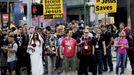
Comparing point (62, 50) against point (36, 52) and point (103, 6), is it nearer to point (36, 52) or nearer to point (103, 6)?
point (36, 52)

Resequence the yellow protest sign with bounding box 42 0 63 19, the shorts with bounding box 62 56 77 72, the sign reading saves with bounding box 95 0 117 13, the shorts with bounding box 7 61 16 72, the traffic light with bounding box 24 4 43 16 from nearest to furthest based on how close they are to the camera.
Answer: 1. the shorts with bounding box 7 61 16 72
2. the shorts with bounding box 62 56 77 72
3. the traffic light with bounding box 24 4 43 16
4. the yellow protest sign with bounding box 42 0 63 19
5. the sign reading saves with bounding box 95 0 117 13

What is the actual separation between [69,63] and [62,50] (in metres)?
0.53

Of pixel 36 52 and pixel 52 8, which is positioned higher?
pixel 52 8

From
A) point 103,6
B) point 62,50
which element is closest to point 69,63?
point 62,50

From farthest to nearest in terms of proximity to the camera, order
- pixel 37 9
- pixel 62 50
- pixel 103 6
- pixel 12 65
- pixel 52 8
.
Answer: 1. pixel 103 6
2. pixel 52 8
3. pixel 37 9
4. pixel 62 50
5. pixel 12 65

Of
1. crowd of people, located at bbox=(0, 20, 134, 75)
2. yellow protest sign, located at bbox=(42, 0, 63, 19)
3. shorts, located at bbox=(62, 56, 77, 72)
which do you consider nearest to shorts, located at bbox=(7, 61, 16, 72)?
crowd of people, located at bbox=(0, 20, 134, 75)

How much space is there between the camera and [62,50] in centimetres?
1820

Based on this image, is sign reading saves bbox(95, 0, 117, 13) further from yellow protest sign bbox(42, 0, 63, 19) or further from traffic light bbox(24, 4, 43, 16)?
traffic light bbox(24, 4, 43, 16)

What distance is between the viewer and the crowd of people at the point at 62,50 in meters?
18.0

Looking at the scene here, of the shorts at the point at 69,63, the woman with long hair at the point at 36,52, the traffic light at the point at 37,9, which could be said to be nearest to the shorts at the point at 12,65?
the woman with long hair at the point at 36,52

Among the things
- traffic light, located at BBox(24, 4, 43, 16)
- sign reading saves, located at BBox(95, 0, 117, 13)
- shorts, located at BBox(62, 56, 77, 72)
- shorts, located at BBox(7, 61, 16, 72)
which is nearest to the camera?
shorts, located at BBox(7, 61, 16, 72)

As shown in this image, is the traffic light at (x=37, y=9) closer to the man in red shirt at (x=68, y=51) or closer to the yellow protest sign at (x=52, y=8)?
the yellow protest sign at (x=52, y=8)

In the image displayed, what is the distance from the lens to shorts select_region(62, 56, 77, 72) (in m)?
18.0

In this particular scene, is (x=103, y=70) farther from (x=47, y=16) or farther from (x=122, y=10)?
(x=122, y=10)
